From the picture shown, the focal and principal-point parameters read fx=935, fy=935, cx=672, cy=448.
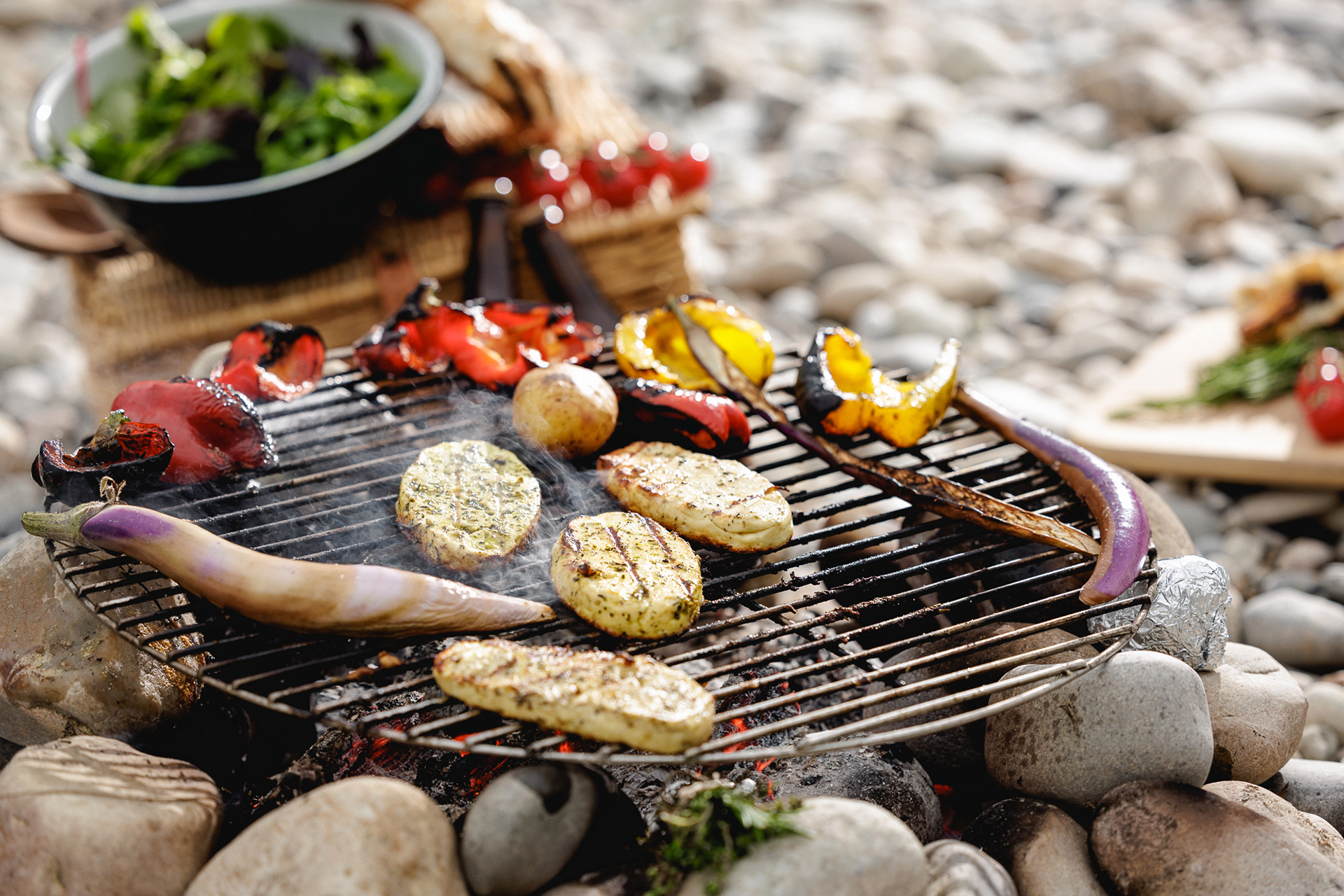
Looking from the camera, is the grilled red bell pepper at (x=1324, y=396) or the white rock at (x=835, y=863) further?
the grilled red bell pepper at (x=1324, y=396)

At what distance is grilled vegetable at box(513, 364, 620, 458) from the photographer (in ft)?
10.2

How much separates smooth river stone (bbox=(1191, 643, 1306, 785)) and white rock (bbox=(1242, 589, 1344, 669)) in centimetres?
104

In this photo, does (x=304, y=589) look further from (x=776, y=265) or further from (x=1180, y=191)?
(x=1180, y=191)

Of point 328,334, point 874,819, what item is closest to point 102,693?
point 874,819

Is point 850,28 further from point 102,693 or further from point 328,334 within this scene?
point 102,693

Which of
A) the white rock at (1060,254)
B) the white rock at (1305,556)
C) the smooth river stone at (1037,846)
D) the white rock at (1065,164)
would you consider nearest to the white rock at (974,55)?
the white rock at (1065,164)

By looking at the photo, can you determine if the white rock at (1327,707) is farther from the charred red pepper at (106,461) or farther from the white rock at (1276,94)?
the white rock at (1276,94)

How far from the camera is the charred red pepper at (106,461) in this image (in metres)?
2.80

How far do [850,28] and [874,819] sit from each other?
12.6 metres

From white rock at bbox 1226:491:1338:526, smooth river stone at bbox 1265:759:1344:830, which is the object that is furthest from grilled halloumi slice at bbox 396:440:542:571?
white rock at bbox 1226:491:1338:526

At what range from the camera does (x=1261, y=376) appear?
5219 mm

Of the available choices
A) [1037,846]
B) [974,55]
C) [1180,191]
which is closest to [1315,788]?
[1037,846]

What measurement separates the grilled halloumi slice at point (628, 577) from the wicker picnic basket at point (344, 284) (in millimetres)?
3224

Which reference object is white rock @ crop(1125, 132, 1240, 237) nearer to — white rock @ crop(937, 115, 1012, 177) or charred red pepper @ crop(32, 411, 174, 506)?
white rock @ crop(937, 115, 1012, 177)
